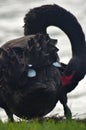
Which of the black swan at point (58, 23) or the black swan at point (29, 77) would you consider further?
the black swan at point (58, 23)

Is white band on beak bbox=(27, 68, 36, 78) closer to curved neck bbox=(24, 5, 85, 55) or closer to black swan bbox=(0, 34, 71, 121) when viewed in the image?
black swan bbox=(0, 34, 71, 121)

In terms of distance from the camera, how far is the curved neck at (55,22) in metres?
19.6

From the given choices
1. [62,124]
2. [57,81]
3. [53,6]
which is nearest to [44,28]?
[53,6]

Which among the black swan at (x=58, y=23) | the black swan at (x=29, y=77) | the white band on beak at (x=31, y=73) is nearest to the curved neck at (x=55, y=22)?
the black swan at (x=58, y=23)

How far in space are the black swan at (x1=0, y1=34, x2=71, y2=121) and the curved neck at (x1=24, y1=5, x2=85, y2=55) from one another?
3.52 m

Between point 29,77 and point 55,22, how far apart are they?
642 cm

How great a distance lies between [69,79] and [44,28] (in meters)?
3.30

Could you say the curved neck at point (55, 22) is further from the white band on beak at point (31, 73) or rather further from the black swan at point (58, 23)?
the white band on beak at point (31, 73)

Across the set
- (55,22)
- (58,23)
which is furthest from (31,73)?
(55,22)

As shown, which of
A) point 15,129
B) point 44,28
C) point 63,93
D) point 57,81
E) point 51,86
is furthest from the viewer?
point 44,28

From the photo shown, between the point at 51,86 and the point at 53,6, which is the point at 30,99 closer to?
the point at 51,86

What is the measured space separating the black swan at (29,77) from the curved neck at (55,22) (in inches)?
139

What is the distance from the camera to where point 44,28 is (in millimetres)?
19750

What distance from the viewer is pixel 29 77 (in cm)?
1408
